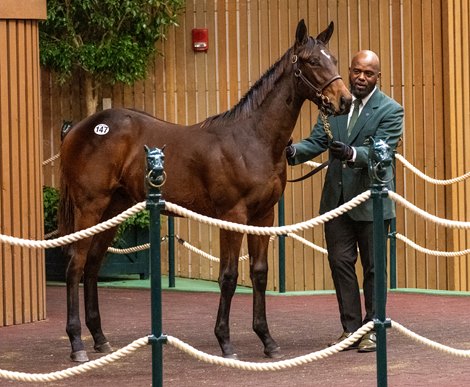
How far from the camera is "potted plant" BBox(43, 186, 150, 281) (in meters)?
12.9

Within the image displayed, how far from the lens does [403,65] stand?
42.4ft

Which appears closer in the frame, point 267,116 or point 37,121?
point 267,116

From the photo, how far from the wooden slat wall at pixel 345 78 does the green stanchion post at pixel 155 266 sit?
253 inches

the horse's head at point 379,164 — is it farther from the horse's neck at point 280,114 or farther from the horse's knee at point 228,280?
the horse's knee at point 228,280

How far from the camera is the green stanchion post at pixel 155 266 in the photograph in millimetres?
6566

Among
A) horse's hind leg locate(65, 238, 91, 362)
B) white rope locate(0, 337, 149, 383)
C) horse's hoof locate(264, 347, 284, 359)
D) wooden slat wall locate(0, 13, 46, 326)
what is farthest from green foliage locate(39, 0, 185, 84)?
white rope locate(0, 337, 149, 383)

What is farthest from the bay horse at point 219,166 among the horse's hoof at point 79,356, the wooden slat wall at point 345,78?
the wooden slat wall at point 345,78

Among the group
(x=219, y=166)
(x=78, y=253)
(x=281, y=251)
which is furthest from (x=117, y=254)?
(x=219, y=166)

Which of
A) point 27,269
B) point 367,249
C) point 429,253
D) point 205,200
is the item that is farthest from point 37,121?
point 429,253

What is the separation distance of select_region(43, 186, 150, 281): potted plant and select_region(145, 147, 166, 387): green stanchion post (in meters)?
6.16

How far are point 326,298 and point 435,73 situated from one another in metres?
2.63

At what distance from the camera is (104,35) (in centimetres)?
1340

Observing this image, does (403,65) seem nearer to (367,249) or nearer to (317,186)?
(317,186)

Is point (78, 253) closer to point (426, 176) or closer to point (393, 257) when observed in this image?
point (393, 257)
